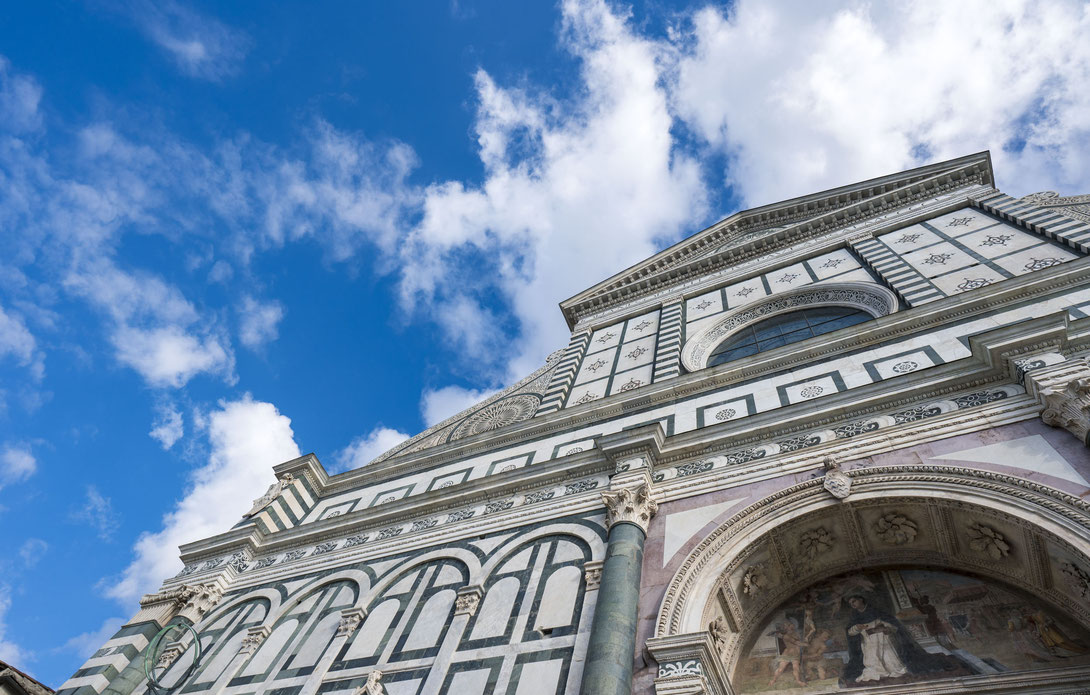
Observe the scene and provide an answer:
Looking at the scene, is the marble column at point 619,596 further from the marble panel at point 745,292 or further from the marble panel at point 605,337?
the marble panel at point 745,292

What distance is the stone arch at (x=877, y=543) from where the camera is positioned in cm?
542

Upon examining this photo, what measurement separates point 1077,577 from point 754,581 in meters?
2.46

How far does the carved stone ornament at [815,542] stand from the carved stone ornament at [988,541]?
45.2 inches

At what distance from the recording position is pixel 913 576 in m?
6.29

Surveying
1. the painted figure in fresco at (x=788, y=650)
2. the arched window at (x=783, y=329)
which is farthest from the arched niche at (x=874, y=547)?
the arched window at (x=783, y=329)

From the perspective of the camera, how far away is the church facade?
222 inches

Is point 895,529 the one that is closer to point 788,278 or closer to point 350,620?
point 350,620

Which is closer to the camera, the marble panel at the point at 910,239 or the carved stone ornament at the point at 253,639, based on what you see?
the carved stone ornament at the point at 253,639

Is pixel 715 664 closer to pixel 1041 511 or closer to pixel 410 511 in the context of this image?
pixel 1041 511

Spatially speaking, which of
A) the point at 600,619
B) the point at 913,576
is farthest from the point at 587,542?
the point at 913,576

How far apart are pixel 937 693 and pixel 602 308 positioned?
35.7 feet

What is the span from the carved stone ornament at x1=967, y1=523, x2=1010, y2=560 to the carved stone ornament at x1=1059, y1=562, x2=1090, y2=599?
451 mm

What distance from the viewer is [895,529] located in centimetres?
633

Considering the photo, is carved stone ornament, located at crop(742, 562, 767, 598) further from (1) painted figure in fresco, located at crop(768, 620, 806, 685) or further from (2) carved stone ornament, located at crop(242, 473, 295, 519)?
(2) carved stone ornament, located at crop(242, 473, 295, 519)
